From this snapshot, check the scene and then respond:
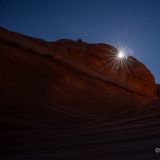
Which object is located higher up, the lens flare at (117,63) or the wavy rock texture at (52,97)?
the lens flare at (117,63)

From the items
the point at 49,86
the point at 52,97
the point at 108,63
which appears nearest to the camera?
the point at 52,97

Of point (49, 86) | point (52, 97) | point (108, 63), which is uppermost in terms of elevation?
point (108, 63)

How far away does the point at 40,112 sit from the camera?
7.71 metres

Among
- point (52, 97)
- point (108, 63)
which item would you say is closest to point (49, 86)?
point (52, 97)

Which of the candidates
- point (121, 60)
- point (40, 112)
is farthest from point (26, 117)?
point (121, 60)

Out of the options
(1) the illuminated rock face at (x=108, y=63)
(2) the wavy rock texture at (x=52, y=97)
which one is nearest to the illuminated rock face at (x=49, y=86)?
(2) the wavy rock texture at (x=52, y=97)

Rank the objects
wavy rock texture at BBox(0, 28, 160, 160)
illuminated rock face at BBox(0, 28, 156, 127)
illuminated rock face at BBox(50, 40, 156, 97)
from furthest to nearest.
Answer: illuminated rock face at BBox(50, 40, 156, 97) < illuminated rock face at BBox(0, 28, 156, 127) < wavy rock texture at BBox(0, 28, 160, 160)

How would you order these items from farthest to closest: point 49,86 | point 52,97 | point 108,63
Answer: point 108,63, point 49,86, point 52,97

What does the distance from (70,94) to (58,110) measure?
164 centimetres

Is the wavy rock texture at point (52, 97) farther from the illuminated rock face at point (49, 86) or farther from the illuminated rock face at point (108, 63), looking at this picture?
the illuminated rock face at point (108, 63)

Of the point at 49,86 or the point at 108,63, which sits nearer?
the point at 49,86

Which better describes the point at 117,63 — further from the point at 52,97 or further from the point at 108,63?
the point at 52,97

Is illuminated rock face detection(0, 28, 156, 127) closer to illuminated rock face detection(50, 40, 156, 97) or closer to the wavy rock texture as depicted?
the wavy rock texture

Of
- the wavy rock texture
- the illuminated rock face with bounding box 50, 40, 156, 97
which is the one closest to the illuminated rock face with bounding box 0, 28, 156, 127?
the wavy rock texture
